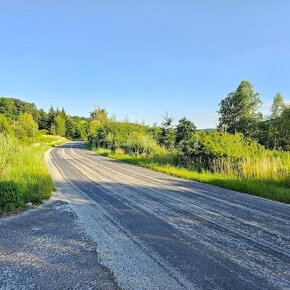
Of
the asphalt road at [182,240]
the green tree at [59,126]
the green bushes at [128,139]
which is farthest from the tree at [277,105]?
the green tree at [59,126]

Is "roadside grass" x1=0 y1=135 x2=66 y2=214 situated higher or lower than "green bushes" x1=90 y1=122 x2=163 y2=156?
lower

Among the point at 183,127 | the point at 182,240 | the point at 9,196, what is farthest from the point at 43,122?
the point at 182,240

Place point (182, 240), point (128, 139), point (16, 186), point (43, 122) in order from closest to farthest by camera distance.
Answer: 1. point (182, 240)
2. point (16, 186)
3. point (128, 139)
4. point (43, 122)

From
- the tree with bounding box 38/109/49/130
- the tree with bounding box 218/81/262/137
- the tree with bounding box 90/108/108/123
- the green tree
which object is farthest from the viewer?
the tree with bounding box 38/109/49/130

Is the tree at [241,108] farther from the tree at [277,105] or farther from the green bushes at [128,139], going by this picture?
the green bushes at [128,139]

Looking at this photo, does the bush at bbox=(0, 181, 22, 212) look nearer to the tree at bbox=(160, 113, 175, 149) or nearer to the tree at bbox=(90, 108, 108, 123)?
the tree at bbox=(160, 113, 175, 149)

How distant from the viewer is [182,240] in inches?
216

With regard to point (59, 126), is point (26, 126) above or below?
below

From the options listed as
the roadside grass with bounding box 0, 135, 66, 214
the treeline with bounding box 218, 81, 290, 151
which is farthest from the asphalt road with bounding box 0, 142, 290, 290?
the treeline with bounding box 218, 81, 290, 151

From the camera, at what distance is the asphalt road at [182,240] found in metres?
3.97

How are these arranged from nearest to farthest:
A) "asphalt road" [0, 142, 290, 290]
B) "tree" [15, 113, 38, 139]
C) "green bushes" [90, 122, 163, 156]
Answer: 1. "asphalt road" [0, 142, 290, 290]
2. "green bushes" [90, 122, 163, 156]
3. "tree" [15, 113, 38, 139]

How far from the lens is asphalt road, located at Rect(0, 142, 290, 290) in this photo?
3971 millimetres

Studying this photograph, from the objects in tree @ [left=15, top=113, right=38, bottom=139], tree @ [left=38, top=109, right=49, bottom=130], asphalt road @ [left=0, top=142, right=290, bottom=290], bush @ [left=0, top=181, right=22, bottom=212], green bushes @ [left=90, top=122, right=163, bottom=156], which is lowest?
asphalt road @ [left=0, top=142, right=290, bottom=290]

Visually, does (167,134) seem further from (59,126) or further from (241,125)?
(59,126)
